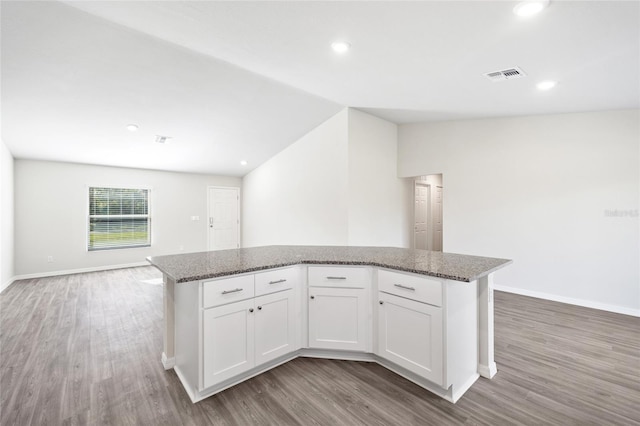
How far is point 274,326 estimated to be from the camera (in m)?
2.24

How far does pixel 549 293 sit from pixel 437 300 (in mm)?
3267

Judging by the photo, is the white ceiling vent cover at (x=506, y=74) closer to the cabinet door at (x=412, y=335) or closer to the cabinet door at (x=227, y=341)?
the cabinet door at (x=412, y=335)

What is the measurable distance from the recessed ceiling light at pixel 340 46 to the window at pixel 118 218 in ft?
19.9

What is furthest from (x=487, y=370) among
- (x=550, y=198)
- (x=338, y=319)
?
(x=550, y=198)

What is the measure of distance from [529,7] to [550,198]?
3027 millimetres

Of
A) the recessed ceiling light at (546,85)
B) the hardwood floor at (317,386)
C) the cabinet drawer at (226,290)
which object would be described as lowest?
the hardwood floor at (317,386)

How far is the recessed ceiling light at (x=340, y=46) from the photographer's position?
8.16 feet

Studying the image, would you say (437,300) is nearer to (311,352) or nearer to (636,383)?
(311,352)

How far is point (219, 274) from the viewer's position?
1.92 m

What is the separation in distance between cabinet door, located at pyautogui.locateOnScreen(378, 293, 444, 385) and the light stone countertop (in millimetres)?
265

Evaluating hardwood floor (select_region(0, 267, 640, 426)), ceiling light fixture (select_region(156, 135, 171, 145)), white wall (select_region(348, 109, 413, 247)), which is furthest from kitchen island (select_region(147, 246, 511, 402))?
ceiling light fixture (select_region(156, 135, 171, 145))

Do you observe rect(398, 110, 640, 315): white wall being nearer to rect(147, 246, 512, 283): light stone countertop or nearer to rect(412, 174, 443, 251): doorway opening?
rect(412, 174, 443, 251): doorway opening

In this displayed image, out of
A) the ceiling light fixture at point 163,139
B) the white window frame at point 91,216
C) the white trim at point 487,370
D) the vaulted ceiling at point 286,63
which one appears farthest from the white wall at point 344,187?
the white window frame at point 91,216

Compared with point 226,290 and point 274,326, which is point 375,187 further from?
point 226,290
